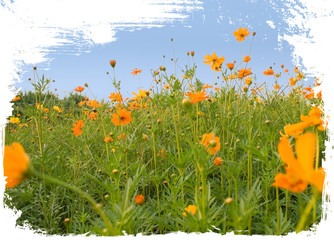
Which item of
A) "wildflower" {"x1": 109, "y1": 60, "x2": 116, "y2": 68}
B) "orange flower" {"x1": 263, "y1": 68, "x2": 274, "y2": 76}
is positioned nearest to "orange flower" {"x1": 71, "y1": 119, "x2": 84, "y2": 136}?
"wildflower" {"x1": 109, "y1": 60, "x2": 116, "y2": 68}

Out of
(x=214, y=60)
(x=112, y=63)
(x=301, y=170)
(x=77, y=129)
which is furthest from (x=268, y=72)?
(x=301, y=170)

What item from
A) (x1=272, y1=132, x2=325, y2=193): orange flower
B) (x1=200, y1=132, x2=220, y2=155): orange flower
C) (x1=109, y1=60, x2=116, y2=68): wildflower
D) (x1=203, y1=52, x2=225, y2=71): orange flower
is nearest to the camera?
(x1=272, y1=132, x2=325, y2=193): orange flower

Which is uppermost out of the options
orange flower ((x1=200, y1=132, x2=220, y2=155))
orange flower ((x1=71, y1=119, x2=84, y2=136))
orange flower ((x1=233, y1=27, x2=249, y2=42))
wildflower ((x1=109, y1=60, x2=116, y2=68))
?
orange flower ((x1=233, y1=27, x2=249, y2=42))

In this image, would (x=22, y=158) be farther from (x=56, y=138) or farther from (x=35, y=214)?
(x=56, y=138)

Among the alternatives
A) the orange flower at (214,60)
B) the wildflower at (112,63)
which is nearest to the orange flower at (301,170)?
the wildflower at (112,63)

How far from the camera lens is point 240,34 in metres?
1.80

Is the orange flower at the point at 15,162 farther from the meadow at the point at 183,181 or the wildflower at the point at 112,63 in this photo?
the wildflower at the point at 112,63

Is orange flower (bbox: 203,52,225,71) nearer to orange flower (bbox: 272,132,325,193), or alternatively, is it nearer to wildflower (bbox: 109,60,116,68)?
wildflower (bbox: 109,60,116,68)

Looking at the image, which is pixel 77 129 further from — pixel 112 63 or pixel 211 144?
pixel 211 144

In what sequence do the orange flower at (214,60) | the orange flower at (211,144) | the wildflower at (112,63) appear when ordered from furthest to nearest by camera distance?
the orange flower at (214,60)
the wildflower at (112,63)
the orange flower at (211,144)

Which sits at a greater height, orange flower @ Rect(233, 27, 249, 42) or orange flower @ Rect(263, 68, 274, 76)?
orange flower @ Rect(233, 27, 249, 42)

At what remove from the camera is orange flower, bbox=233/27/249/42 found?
178cm

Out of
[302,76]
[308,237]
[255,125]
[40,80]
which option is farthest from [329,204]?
[302,76]

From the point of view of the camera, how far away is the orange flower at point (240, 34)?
178cm
